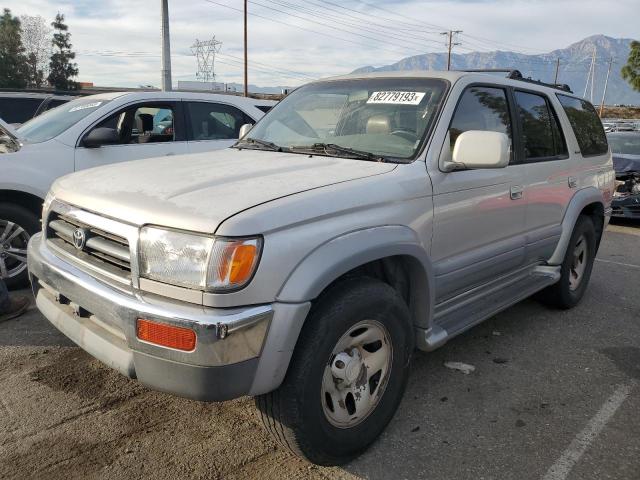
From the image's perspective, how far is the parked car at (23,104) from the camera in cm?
845

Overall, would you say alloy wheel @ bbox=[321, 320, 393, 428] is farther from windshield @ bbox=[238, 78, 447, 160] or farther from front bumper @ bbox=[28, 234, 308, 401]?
windshield @ bbox=[238, 78, 447, 160]

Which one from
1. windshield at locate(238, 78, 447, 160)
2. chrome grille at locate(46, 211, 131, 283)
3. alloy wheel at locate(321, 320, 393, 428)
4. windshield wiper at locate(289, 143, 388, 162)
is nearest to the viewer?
chrome grille at locate(46, 211, 131, 283)

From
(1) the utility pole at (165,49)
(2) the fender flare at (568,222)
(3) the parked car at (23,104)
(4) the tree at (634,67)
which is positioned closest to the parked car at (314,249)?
(2) the fender flare at (568,222)

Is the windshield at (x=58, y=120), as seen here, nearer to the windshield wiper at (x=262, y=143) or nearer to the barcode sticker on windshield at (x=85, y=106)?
the barcode sticker on windshield at (x=85, y=106)

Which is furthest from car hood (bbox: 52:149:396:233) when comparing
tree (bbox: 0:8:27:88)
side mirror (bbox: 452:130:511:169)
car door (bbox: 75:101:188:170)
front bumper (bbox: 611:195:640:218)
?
tree (bbox: 0:8:27:88)

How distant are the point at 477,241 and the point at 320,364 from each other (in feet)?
4.93

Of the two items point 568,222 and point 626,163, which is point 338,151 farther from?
point 626,163

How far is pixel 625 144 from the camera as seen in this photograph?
10367mm

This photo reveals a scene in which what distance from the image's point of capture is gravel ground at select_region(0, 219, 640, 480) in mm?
2492

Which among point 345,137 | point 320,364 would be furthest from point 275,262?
point 345,137

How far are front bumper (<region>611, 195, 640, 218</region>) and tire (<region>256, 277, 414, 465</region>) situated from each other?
25.4 ft

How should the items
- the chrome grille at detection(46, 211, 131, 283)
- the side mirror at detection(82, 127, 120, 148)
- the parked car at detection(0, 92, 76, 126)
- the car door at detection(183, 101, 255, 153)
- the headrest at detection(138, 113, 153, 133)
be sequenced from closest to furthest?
the chrome grille at detection(46, 211, 131, 283), the side mirror at detection(82, 127, 120, 148), the headrest at detection(138, 113, 153, 133), the car door at detection(183, 101, 255, 153), the parked car at detection(0, 92, 76, 126)

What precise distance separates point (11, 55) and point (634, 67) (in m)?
55.5

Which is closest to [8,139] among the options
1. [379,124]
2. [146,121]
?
[146,121]
